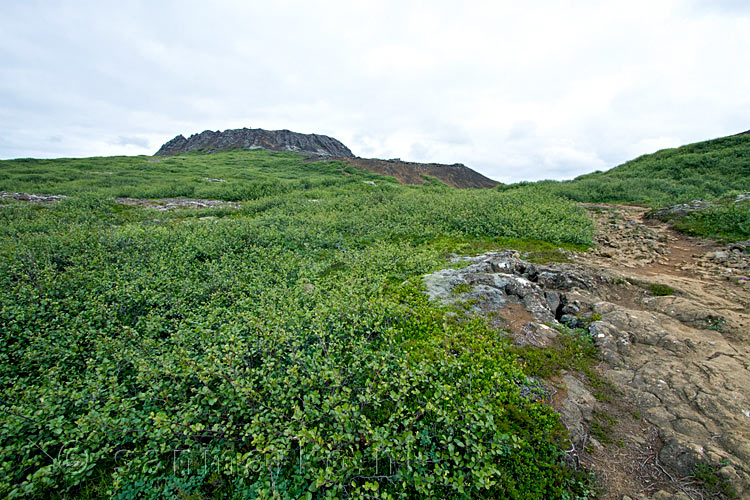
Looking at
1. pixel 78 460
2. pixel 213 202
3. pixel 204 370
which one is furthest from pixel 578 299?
pixel 213 202

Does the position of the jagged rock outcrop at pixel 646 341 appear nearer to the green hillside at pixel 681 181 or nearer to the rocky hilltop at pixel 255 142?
the green hillside at pixel 681 181

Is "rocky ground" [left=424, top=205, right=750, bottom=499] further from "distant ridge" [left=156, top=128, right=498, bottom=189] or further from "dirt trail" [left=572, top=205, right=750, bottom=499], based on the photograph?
"distant ridge" [left=156, top=128, right=498, bottom=189]

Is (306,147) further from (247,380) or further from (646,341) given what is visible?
(646,341)

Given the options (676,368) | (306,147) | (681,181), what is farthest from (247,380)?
(306,147)

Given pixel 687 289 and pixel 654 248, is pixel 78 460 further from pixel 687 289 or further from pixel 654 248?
pixel 654 248

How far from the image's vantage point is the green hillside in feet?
63.0

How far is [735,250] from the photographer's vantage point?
9.84m

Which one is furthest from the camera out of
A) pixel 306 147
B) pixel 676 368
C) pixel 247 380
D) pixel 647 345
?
pixel 306 147

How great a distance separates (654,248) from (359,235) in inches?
461

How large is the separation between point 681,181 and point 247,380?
103 feet

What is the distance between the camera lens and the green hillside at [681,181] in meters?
19.2

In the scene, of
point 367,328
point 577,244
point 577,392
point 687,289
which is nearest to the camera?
point 577,392

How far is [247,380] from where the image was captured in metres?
4.49

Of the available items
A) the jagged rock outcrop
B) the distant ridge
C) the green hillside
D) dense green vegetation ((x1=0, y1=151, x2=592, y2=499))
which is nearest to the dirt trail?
the jagged rock outcrop
